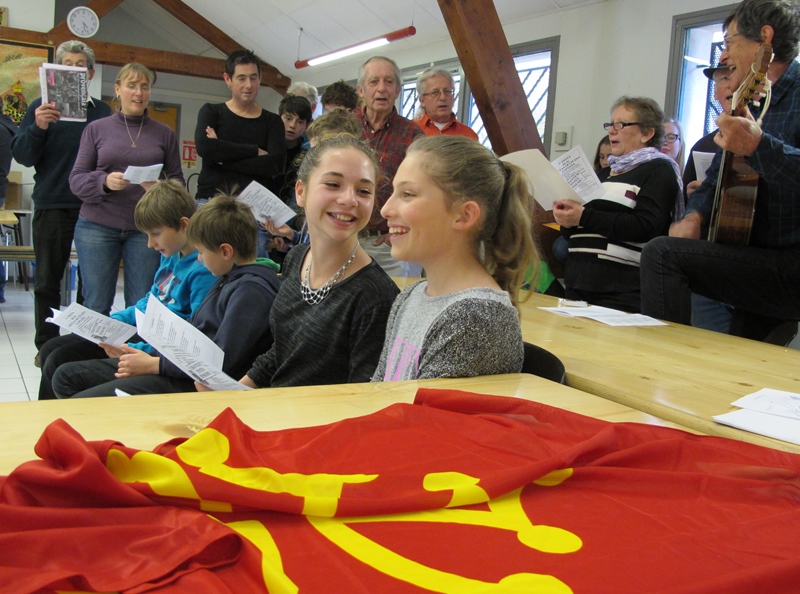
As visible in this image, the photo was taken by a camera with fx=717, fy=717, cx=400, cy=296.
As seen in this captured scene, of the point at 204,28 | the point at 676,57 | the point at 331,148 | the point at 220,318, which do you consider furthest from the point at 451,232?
the point at 204,28

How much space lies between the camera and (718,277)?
7.92 feet

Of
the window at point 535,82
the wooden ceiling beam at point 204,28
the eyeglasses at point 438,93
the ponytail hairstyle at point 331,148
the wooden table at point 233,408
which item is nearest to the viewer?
the wooden table at point 233,408

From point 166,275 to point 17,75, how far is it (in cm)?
720

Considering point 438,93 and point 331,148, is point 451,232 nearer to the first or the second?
point 331,148

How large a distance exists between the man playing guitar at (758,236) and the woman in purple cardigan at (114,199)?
2.22 m

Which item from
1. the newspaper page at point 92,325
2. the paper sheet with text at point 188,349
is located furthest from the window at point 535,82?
the paper sheet with text at point 188,349

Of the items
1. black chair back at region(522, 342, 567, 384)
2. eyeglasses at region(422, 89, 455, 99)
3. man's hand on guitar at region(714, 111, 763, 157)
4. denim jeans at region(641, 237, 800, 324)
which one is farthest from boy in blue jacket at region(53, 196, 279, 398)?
eyeglasses at region(422, 89, 455, 99)

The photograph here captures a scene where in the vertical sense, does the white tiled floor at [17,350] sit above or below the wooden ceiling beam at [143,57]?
below

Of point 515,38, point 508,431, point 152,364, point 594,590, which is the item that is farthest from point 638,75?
point 594,590

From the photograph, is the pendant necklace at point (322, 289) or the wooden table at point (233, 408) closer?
the wooden table at point (233, 408)

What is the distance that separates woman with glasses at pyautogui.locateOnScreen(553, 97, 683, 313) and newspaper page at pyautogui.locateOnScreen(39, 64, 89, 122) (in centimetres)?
223

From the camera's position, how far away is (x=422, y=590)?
537mm

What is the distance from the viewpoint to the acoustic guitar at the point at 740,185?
7.74 feet

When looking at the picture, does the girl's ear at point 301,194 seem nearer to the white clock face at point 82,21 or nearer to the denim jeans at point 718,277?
the denim jeans at point 718,277
